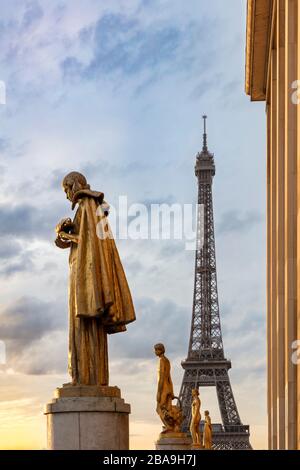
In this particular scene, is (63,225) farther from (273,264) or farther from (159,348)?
(273,264)

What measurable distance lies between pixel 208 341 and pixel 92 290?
9033cm

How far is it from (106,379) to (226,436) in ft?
267

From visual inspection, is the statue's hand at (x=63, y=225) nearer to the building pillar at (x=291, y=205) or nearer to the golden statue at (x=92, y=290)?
the golden statue at (x=92, y=290)

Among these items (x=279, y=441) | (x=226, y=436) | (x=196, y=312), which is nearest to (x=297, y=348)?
(x=279, y=441)

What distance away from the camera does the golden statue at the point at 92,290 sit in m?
13.8

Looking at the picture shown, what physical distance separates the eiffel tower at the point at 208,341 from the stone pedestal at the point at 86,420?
71.9 metres

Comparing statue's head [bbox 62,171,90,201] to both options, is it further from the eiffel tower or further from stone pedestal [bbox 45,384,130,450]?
the eiffel tower

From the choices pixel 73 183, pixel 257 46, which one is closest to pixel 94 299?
pixel 73 183

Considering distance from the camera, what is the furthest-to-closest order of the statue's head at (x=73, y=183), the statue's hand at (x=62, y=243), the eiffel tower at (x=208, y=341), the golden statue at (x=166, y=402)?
the eiffel tower at (x=208, y=341) < the golden statue at (x=166, y=402) < the statue's head at (x=73, y=183) < the statue's hand at (x=62, y=243)

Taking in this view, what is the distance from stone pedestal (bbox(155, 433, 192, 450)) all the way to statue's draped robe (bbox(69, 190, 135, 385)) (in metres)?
18.3

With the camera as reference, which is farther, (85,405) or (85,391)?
(85,391)

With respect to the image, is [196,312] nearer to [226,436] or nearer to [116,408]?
[226,436]

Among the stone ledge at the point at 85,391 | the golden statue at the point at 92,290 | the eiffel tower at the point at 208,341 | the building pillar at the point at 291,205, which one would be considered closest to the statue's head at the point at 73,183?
the golden statue at the point at 92,290

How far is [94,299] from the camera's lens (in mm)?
13742
